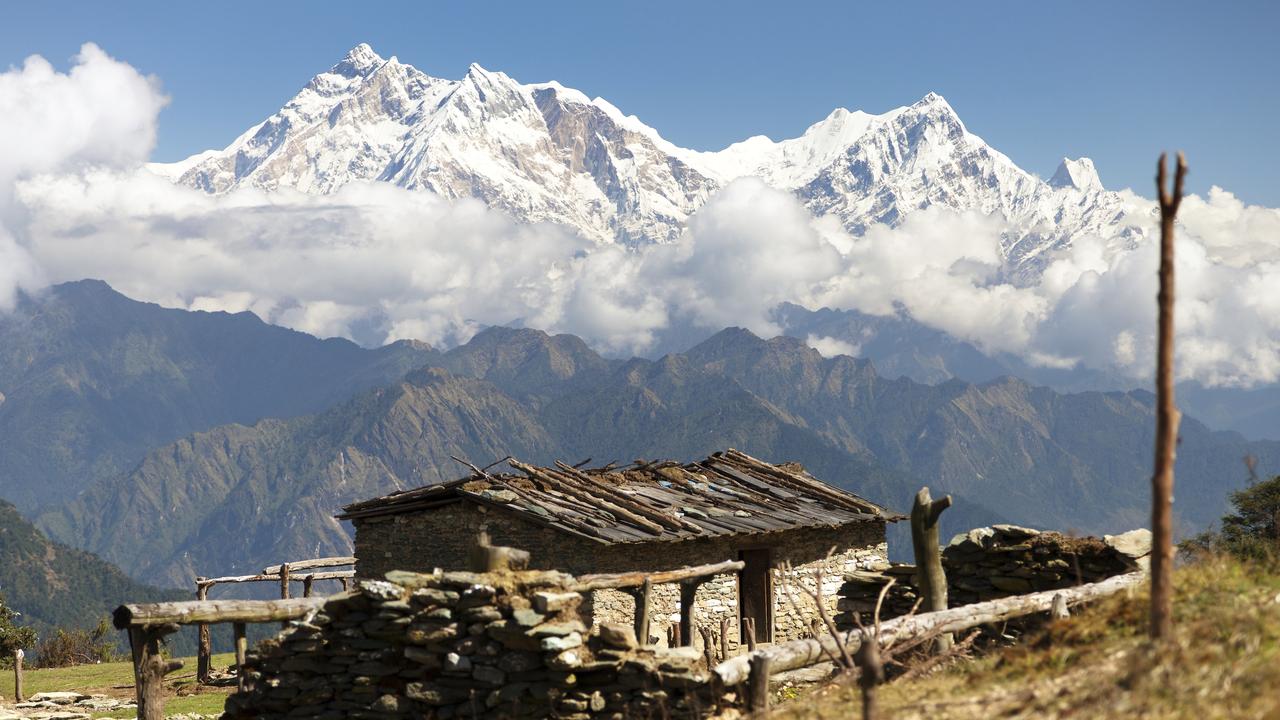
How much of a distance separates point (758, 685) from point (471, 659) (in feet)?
11.6

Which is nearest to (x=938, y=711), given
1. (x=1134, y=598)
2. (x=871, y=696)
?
(x=871, y=696)

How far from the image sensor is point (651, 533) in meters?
26.6

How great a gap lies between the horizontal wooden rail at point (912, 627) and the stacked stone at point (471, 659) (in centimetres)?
50

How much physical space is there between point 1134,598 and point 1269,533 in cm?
4153

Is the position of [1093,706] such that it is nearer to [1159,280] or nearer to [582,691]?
[1159,280]

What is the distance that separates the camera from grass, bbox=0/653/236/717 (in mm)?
23866

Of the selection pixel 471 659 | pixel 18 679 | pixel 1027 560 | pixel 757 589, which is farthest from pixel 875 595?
pixel 18 679

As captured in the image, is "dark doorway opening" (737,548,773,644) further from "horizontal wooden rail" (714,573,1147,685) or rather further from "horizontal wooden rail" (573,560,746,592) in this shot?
"horizontal wooden rail" (714,573,1147,685)

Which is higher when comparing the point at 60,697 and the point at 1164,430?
the point at 1164,430

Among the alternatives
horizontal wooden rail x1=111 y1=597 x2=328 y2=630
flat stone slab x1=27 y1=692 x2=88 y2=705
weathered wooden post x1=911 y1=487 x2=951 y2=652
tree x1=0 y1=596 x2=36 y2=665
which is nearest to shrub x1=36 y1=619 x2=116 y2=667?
tree x1=0 y1=596 x2=36 y2=665

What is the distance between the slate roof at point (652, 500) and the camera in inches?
1056

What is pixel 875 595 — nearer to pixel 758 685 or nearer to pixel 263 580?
pixel 758 685

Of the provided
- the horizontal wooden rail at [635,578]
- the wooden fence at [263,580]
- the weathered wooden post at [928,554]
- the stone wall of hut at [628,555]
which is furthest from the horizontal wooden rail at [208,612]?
the stone wall of hut at [628,555]

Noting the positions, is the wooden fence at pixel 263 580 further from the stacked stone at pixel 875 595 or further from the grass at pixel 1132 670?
the grass at pixel 1132 670
